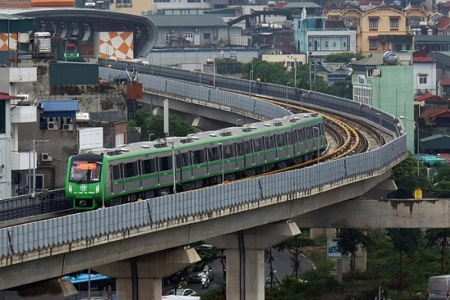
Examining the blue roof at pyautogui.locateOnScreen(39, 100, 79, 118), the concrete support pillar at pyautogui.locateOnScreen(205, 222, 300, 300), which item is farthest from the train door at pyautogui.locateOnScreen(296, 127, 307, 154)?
the blue roof at pyautogui.locateOnScreen(39, 100, 79, 118)

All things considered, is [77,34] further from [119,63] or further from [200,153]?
[200,153]

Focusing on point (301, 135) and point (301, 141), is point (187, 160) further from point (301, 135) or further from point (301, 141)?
point (301, 135)

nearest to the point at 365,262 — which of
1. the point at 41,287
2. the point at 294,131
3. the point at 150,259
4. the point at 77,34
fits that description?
the point at 294,131

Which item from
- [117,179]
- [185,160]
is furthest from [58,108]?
[117,179]

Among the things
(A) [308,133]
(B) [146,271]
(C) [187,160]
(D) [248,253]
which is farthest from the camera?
(A) [308,133]

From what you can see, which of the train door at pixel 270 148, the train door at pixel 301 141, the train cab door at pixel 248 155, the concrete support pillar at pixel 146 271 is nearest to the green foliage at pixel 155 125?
the train door at pixel 301 141
